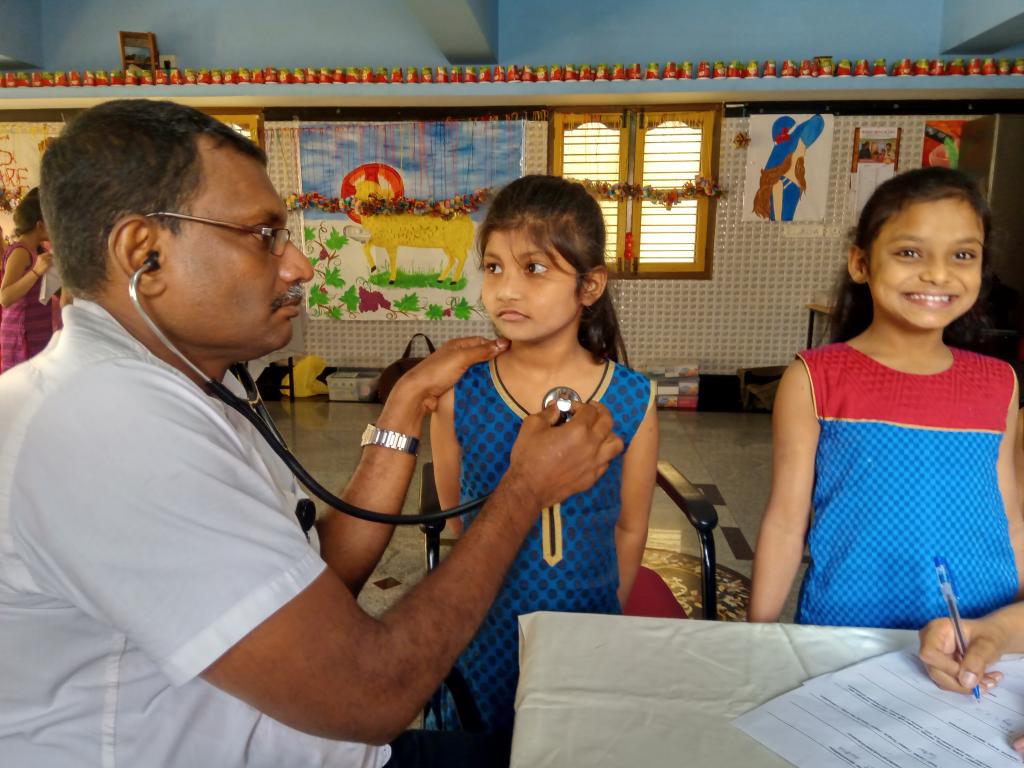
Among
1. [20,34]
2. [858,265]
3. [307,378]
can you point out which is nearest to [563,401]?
[858,265]

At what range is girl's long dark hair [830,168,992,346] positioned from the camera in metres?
1.19

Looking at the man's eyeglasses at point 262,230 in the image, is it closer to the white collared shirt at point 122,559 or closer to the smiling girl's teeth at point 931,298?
the white collared shirt at point 122,559

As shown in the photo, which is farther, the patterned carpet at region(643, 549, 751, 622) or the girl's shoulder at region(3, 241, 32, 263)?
A: the girl's shoulder at region(3, 241, 32, 263)

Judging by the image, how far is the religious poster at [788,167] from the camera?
5.35 m

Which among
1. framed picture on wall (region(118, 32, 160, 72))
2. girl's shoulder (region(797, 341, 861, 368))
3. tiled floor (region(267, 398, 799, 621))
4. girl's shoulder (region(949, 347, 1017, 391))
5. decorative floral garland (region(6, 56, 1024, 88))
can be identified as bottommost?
tiled floor (region(267, 398, 799, 621))

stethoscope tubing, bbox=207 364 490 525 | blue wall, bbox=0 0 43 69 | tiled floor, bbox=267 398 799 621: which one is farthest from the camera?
blue wall, bbox=0 0 43 69

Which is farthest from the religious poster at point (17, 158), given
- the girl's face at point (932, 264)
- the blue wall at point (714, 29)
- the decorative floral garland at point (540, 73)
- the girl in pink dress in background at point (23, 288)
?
the girl's face at point (932, 264)

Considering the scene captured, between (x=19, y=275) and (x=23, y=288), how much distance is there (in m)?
0.10

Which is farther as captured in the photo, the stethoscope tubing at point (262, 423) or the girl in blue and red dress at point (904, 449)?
the girl in blue and red dress at point (904, 449)

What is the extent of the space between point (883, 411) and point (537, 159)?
15.9 feet

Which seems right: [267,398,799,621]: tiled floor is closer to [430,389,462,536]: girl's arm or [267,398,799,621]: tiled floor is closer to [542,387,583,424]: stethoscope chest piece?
[430,389,462,536]: girl's arm

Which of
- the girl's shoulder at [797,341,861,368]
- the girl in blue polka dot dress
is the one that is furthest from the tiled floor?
the girl's shoulder at [797,341,861,368]

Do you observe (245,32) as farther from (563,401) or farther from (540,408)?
(563,401)

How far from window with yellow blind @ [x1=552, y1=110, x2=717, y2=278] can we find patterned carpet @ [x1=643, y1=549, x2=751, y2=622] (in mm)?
3167
